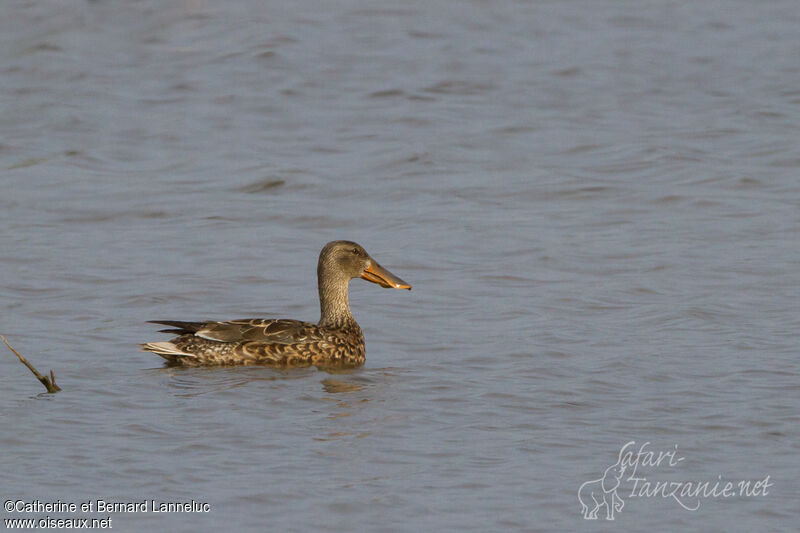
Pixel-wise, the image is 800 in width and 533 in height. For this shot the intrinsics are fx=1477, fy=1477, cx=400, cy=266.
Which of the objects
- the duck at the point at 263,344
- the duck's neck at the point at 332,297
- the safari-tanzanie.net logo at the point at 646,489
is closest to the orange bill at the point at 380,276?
the duck's neck at the point at 332,297

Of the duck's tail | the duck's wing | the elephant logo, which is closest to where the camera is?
the elephant logo

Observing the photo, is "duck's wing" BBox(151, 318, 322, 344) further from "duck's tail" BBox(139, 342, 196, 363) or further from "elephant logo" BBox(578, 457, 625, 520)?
"elephant logo" BBox(578, 457, 625, 520)

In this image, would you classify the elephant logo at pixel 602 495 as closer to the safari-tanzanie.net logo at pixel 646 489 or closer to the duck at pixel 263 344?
the safari-tanzanie.net logo at pixel 646 489

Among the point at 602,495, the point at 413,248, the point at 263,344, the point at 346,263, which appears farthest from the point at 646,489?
the point at 413,248

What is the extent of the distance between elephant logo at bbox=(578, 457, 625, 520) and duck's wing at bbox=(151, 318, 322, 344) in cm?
342

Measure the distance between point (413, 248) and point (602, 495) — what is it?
6560 millimetres

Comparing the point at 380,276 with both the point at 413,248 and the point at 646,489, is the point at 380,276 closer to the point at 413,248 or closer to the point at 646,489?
the point at 413,248

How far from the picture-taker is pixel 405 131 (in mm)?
18969

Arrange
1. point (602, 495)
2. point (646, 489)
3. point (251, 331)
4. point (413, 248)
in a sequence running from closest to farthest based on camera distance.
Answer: point (602, 495)
point (646, 489)
point (251, 331)
point (413, 248)

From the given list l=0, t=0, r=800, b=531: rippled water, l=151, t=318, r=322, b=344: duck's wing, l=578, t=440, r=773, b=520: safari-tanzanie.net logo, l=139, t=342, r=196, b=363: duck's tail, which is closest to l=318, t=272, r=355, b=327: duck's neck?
l=0, t=0, r=800, b=531: rippled water

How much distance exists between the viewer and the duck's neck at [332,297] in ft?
37.3

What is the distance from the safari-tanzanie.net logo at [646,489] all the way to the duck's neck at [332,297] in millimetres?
3811

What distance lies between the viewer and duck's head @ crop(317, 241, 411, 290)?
1150 cm

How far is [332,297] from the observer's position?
11430mm
